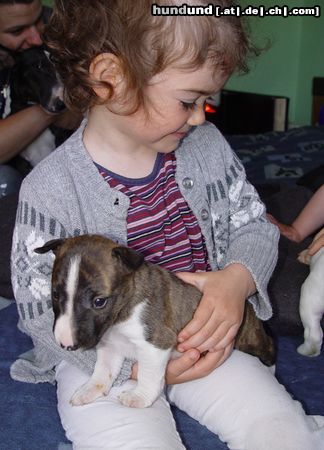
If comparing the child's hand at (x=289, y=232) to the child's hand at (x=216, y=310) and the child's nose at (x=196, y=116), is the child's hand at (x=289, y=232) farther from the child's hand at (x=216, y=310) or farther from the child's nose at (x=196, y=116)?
the child's nose at (x=196, y=116)

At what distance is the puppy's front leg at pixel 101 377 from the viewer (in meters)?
1.25

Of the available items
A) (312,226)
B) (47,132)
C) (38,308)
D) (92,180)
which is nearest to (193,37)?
(92,180)

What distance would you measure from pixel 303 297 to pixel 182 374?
0.53 m

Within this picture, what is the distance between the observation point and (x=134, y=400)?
1.22m

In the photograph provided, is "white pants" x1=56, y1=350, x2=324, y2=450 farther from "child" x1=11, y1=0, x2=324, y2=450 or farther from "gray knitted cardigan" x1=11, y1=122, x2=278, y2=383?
"gray knitted cardigan" x1=11, y1=122, x2=278, y2=383

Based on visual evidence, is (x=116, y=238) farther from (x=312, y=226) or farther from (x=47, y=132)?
(x=47, y=132)

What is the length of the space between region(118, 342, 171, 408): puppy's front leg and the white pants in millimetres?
18

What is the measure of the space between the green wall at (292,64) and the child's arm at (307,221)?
3.79 meters

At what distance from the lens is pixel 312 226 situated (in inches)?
87.7

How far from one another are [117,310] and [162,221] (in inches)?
13.2

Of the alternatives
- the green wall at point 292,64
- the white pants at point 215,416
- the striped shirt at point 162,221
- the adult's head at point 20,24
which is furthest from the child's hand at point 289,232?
the green wall at point 292,64

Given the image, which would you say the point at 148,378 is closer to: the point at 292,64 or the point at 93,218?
the point at 93,218

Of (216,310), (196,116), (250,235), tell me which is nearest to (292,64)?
(250,235)

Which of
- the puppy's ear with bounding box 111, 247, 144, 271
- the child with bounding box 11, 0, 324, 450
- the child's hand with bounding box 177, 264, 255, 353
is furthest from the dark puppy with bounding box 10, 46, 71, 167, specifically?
the puppy's ear with bounding box 111, 247, 144, 271
